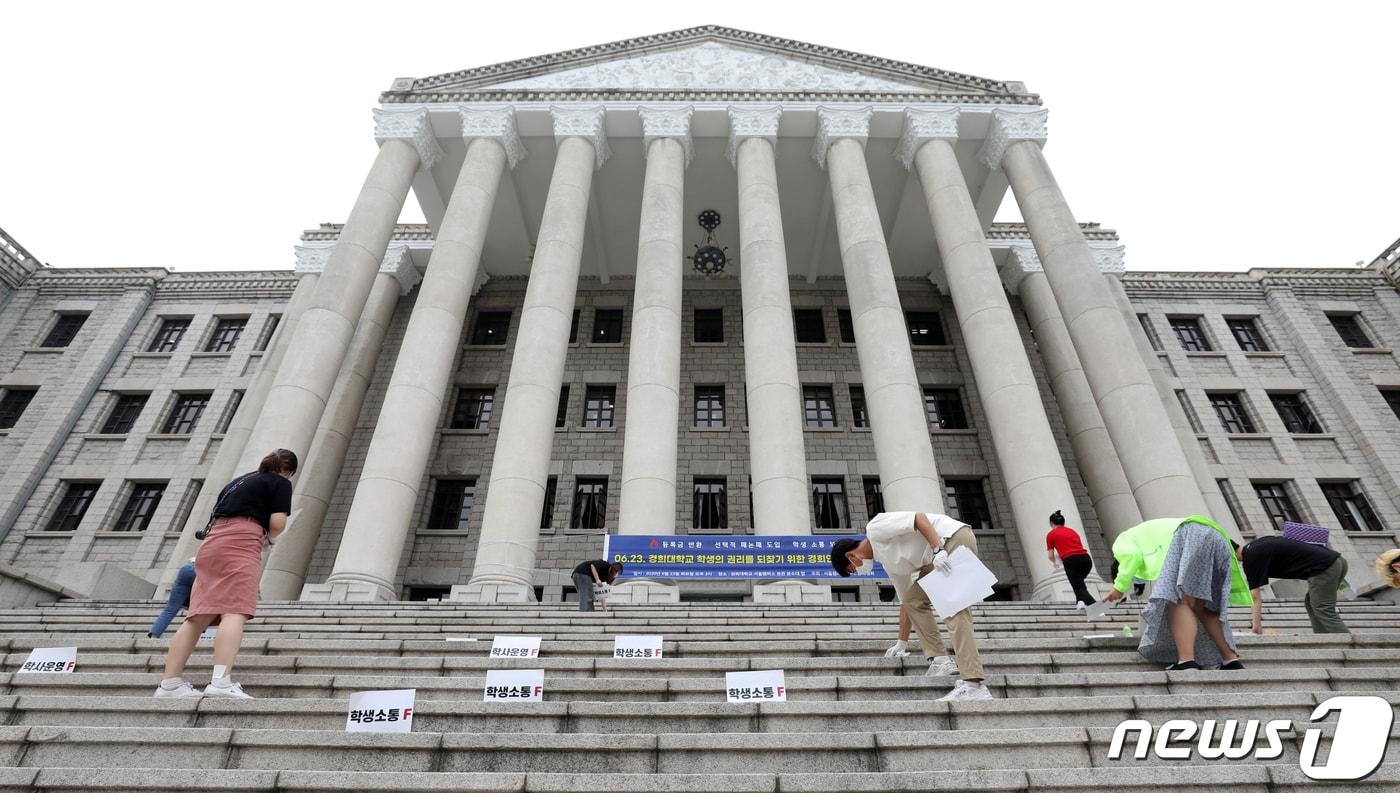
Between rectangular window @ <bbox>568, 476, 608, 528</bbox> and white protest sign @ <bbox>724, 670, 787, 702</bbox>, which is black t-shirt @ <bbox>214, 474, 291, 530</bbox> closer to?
white protest sign @ <bbox>724, 670, 787, 702</bbox>

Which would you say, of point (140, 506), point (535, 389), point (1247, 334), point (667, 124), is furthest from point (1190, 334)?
point (140, 506)

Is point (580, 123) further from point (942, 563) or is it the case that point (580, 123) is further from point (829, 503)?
point (942, 563)

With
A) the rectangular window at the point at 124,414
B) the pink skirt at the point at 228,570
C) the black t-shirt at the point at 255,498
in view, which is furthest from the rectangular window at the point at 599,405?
the pink skirt at the point at 228,570

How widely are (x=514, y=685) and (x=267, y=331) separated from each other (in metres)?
31.6

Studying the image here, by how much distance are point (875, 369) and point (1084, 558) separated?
23.8ft

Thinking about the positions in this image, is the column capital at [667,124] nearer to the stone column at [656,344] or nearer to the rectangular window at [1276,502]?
the stone column at [656,344]

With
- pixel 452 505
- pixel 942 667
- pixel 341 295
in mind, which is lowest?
pixel 942 667

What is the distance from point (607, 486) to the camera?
A: 25.1 m

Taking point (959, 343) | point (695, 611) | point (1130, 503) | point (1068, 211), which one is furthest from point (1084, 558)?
point (959, 343)

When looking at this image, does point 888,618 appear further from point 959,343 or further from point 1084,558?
point 959,343

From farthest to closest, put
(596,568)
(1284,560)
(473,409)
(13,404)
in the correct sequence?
1. (13,404)
2. (473,409)
3. (596,568)
4. (1284,560)

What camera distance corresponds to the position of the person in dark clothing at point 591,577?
13.3 meters

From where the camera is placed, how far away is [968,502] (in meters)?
25.3

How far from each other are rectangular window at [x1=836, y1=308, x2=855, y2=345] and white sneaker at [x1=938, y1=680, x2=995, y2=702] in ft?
76.5
